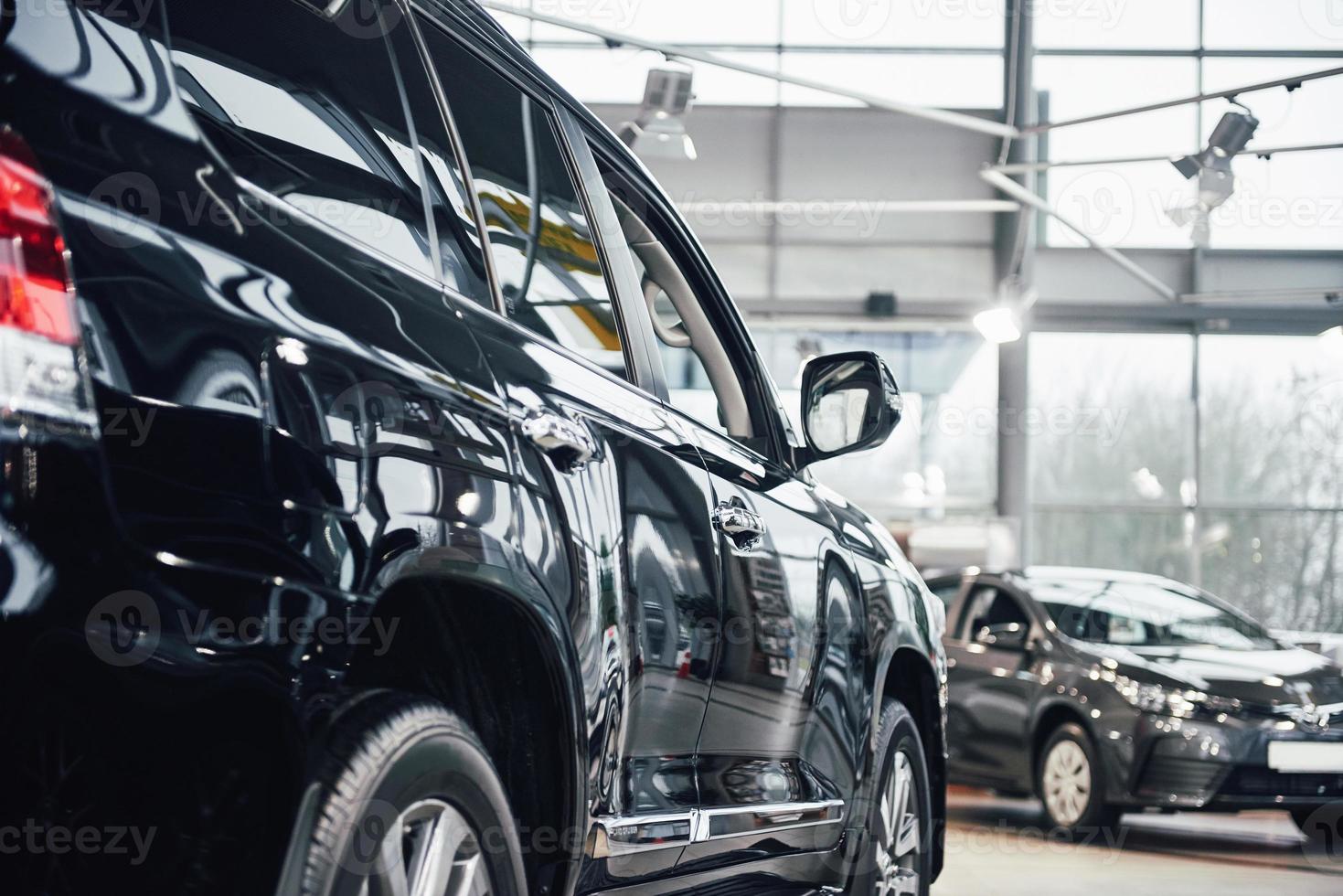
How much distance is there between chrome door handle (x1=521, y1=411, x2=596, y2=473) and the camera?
184cm

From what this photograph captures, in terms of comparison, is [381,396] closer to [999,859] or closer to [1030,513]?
[999,859]

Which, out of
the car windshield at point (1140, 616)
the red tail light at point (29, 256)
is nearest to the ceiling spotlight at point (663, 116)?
the car windshield at point (1140, 616)

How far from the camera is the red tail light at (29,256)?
1159mm

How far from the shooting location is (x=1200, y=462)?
17.5 m

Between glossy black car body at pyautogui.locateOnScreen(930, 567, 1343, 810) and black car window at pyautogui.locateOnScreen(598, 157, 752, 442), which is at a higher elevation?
black car window at pyautogui.locateOnScreen(598, 157, 752, 442)

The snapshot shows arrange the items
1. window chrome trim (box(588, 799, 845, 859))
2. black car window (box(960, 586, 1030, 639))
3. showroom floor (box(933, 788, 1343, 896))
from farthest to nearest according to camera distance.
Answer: black car window (box(960, 586, 1030, 639))
showroom floor (box(933, 788, 1343, 896))
window chrome trim (box(588, 799, 845, 859))

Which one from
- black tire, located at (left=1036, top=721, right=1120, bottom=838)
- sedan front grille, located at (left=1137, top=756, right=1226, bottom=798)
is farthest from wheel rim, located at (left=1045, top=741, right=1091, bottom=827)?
sedan front grille, located at (left=1137, top=756, right=1226, bottom=798)

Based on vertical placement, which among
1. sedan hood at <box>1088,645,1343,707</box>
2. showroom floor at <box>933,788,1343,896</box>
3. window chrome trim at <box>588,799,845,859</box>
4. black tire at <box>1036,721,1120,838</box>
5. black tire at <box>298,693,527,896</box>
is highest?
sedan hood at <box>1088,645,1343,707</box>

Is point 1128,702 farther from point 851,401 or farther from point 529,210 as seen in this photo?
point 529,210

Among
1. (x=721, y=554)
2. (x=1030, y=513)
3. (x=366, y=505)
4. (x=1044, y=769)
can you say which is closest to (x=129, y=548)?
(x=366, y=505)

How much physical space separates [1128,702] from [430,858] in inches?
269

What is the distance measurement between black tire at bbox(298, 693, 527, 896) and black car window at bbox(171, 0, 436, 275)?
1.73 feet

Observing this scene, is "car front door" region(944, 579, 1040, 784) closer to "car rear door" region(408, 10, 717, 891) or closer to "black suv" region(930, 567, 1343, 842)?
"black suv" region(930, 567, 1343, 842)

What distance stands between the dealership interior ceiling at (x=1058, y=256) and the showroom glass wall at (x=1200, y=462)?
29mm
